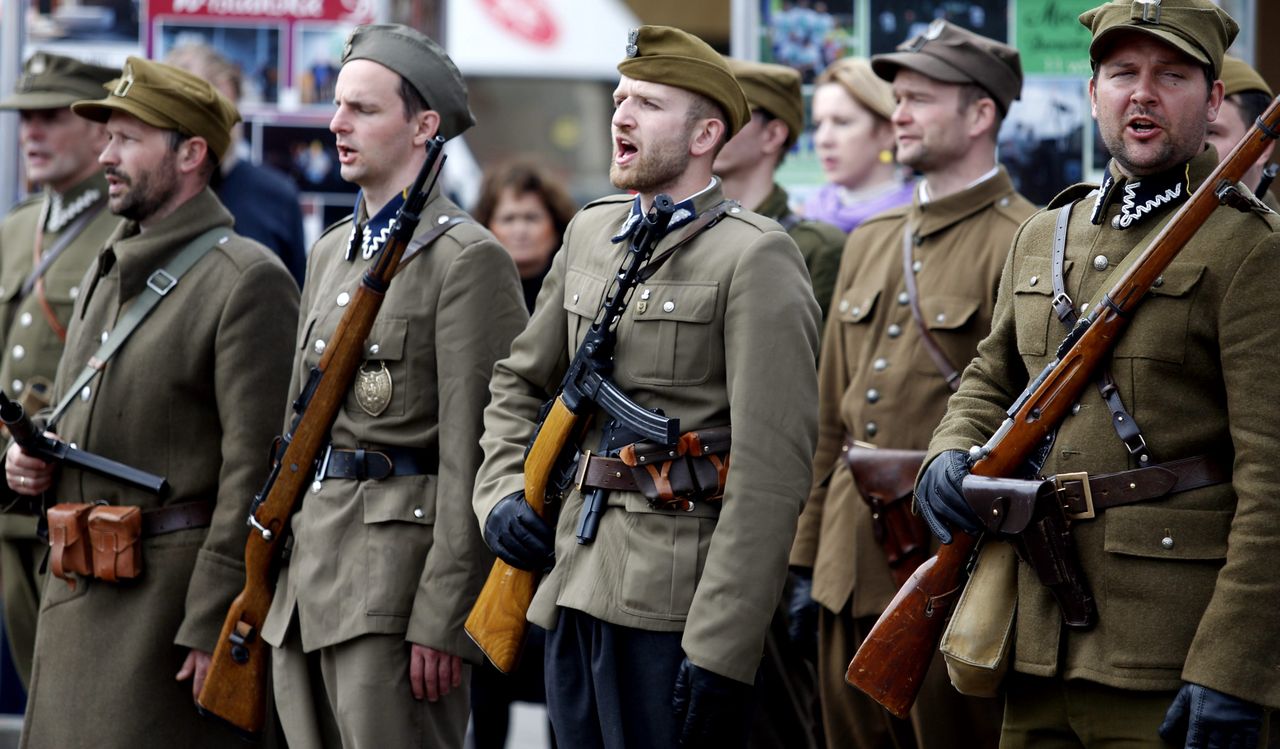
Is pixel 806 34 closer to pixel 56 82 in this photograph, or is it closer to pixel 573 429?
pixel 56 82

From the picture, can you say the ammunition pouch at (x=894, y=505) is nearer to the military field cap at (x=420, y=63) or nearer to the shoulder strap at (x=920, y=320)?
the shoulder strap at (x=920, y=320)

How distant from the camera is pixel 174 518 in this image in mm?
5125

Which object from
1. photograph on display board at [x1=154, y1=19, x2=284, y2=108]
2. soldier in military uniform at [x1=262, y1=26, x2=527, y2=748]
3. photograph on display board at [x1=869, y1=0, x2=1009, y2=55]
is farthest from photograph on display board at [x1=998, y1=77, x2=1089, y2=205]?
photograph on display board at [x1=154, y1=19, x2=284, y2=108]

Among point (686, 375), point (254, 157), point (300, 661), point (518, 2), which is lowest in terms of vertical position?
point (300, 661)

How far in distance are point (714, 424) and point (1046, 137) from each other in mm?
3331

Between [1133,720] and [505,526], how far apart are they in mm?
1435

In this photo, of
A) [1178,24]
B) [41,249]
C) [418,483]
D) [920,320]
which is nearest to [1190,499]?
[1178,24]

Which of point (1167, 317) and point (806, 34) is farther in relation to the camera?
point (806, 34)

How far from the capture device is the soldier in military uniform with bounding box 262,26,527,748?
4.42 meters

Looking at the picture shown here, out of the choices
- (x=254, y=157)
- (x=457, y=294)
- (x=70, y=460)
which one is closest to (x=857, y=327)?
(x=457, y=294)

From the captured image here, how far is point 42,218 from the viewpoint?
253 inches

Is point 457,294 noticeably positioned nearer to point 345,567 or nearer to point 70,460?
point 345,567

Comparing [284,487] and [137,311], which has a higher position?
[137,311]

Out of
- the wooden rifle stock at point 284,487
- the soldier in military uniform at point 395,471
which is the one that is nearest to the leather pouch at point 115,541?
the wooden rifle stock at point 284,487
